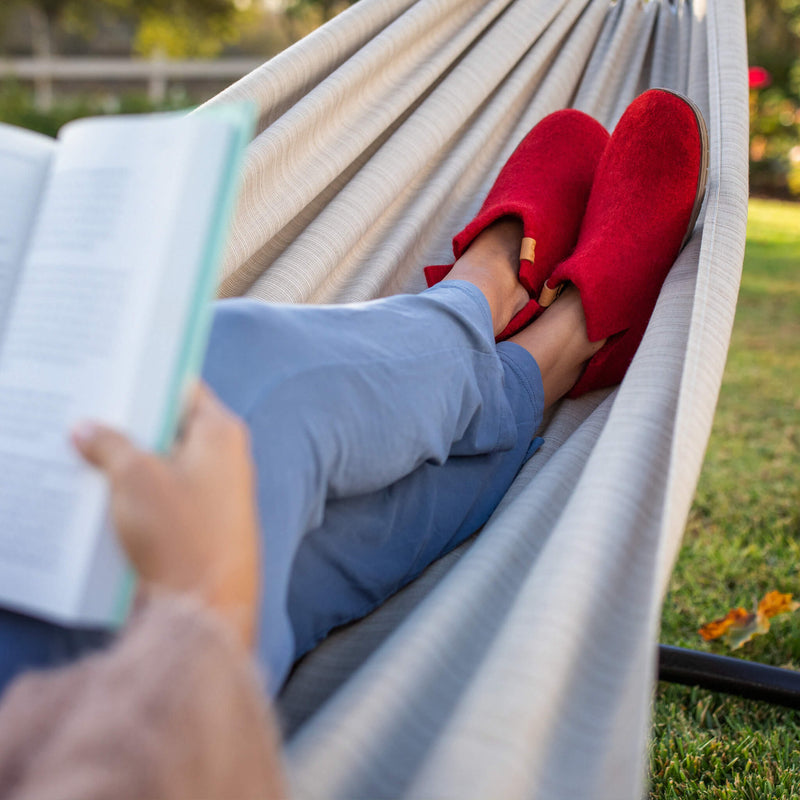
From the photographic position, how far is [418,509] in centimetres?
76

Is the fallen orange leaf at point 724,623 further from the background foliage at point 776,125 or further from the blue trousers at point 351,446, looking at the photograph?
the background foliage at point 776,125

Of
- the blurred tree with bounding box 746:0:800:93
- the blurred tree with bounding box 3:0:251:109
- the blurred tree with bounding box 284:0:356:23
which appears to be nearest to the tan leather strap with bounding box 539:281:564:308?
the blurred tree with bounding box 746:0:800:93

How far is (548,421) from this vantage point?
112 centimetres

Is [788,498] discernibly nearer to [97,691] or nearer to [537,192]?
[537,192]

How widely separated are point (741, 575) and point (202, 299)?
1259mm

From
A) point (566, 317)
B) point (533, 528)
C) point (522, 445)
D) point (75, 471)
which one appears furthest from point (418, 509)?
point (566, 317)

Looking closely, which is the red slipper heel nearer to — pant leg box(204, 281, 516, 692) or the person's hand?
pant leg box(204, 281, 516, 692)

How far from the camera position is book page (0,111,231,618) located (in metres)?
0.45

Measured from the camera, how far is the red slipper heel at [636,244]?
1121 millimetres

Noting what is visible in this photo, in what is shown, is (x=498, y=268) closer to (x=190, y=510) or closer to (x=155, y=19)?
(x=190, y=510)

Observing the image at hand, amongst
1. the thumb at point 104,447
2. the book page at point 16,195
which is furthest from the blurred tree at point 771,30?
the thumb at point 104,447

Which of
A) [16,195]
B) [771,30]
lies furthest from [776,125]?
[16,195]

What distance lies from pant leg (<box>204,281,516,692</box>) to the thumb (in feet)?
0.39

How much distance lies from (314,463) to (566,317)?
63 cm
